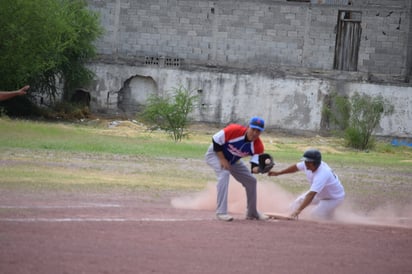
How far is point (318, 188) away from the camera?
1273cm

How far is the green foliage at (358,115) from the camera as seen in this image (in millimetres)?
40312

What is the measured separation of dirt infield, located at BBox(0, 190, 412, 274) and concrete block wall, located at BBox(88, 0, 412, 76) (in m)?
35.2

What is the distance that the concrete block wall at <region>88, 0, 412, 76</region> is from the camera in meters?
47.1

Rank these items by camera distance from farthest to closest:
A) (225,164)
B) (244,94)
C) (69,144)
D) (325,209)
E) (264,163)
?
1. (244,94)
2. (69,144)
3. (325,209)
4. (264,163)
5. (225,164)

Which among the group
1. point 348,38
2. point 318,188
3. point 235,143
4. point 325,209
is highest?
point 348,38

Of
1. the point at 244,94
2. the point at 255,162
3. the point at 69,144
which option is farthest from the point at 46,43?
the point at 255,162

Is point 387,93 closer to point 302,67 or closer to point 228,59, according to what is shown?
point 302,67

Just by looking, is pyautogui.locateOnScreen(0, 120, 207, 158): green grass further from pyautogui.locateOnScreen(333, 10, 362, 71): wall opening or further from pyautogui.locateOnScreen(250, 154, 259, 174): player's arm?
pyautogui.locateOnScreen(333, 10, 362, 71): wall opening

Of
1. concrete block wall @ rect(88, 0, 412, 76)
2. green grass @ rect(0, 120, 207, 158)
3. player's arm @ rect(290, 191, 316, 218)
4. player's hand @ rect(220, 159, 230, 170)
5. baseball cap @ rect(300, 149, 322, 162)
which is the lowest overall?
green grass @ rect(0, 120, 207, 158)

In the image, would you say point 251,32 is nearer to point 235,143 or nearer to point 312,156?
point 312,156

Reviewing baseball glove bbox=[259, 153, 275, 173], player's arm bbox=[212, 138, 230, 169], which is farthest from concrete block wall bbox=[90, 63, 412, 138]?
player's arm bbox=[212, 138, 230, 169]

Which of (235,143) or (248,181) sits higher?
(235,143)

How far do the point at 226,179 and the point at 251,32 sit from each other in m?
36.5

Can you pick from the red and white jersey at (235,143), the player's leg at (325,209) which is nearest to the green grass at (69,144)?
the player's leg at (325,209)
